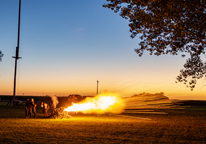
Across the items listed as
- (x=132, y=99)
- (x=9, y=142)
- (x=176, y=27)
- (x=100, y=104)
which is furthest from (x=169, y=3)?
(x=100, y=104)

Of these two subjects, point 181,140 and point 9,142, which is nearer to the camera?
point 9,142

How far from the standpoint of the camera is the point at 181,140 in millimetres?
13227

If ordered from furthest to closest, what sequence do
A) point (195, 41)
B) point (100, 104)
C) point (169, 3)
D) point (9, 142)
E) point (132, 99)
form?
point (100, 104), point (132, 99), point (195, 41), point (169, 3), point (9, 142)

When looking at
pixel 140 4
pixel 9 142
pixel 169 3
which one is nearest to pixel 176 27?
pixel 169 3

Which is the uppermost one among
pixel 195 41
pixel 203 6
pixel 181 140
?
pixel 203 6

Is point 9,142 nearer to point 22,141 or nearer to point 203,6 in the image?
point 22,141

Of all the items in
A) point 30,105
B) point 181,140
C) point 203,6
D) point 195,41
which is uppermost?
point 203,6

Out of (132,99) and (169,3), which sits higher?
(169,3)

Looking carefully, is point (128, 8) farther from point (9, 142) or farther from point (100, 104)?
point (100, 104)

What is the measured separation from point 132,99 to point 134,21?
8259 mm

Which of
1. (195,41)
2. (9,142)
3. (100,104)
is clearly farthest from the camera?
(100,104)

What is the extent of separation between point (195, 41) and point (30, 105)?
1600 cm

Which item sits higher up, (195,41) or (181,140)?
(195,41)

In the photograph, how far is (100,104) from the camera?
1142 inches
